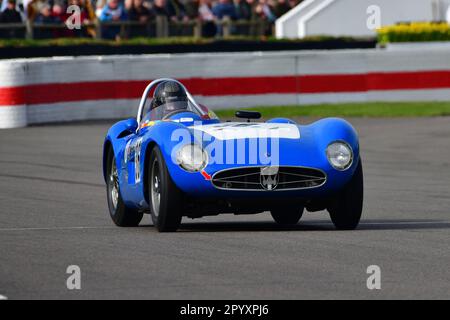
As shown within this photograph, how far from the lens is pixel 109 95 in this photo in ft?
76.8

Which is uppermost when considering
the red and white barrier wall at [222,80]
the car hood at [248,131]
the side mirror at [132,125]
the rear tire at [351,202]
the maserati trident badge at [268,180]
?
the car hood at [248,131]

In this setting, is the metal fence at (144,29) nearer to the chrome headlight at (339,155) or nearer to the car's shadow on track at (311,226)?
the car's shadow on track at (311,226)

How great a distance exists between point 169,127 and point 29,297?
3.21 metres

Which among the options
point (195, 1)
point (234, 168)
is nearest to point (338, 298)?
point (234, 168)

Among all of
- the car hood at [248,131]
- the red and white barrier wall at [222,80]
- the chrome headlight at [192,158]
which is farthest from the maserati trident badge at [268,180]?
A: the red and white barrier wall at [222,80]

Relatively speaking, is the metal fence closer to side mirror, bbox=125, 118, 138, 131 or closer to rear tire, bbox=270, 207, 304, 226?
→ side mirror, bbox=125, 118, 138, 131

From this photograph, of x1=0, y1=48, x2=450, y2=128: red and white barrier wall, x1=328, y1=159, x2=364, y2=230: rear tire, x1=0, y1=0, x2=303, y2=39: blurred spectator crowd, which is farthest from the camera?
x1=0, y1=0, x2=303, y2=39: blurred spectator crowd

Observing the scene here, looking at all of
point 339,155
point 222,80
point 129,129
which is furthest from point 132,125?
point 222,80

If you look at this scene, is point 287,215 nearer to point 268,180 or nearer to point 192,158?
point 268,180

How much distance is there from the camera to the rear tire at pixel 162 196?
9.91m

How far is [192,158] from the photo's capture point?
989cm

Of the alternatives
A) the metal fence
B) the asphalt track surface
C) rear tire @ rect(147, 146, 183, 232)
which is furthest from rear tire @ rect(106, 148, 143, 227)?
the metal fence

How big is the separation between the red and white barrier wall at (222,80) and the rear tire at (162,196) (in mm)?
11775

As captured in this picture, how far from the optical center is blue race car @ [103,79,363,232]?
9.89 m
